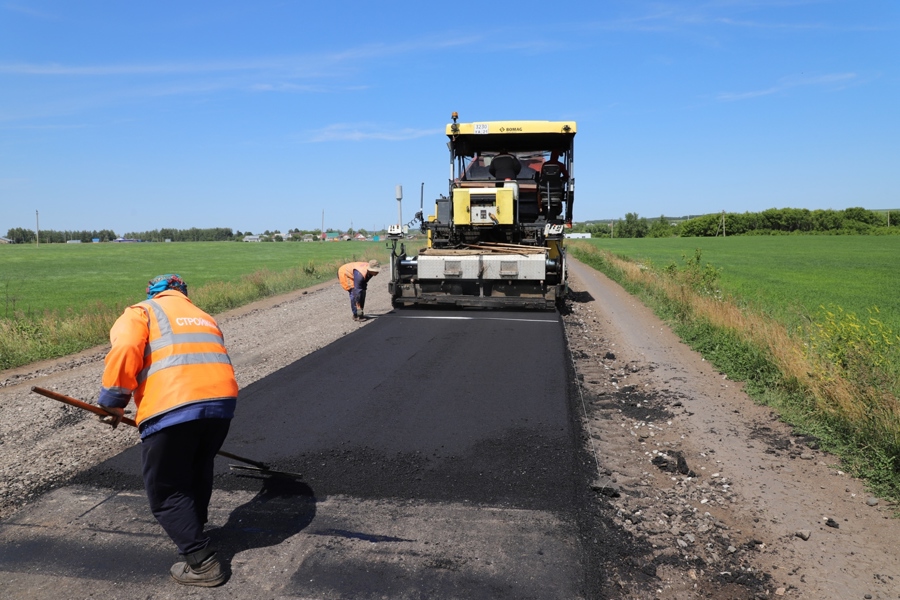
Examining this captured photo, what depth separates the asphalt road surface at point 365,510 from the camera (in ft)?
10.6

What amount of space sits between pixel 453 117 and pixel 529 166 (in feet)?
6.08

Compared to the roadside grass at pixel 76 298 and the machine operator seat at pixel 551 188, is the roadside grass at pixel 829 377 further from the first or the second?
the roadside grass at pixel 76 298

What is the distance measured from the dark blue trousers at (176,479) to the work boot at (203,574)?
8 centimetres

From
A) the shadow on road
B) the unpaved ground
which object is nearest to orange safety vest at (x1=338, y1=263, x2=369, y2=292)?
the unpaved ground

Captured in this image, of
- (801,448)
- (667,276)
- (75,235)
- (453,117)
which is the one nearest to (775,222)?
(667,276)

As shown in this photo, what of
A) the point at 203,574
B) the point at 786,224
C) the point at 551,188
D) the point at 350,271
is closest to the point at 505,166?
the point at 551,188

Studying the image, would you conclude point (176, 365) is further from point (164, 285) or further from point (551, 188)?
point (551, 188)

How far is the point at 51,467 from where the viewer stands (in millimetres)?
4852

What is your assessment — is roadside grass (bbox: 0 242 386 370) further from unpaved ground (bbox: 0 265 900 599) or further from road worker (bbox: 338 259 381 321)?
road worker (bbox: 338 259 381 321)

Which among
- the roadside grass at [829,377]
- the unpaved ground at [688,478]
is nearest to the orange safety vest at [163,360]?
the unpaved ground at [688,478]

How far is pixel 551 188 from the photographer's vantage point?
13.2m

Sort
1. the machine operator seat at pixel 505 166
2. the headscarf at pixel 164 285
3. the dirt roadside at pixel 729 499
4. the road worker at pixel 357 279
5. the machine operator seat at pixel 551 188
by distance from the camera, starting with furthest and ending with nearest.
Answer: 1. the machine operator seat at pixel 505 166
2. the machine operator seat at pixel 551 188
3. the road worker at pixel 357 279
4. the headscarf at pixel 164 285
5. the dirt roadside at pixel 729 499

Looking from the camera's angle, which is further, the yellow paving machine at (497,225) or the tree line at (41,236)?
the tree line at (41,236)

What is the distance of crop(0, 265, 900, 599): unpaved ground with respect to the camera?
3414 millimetres
